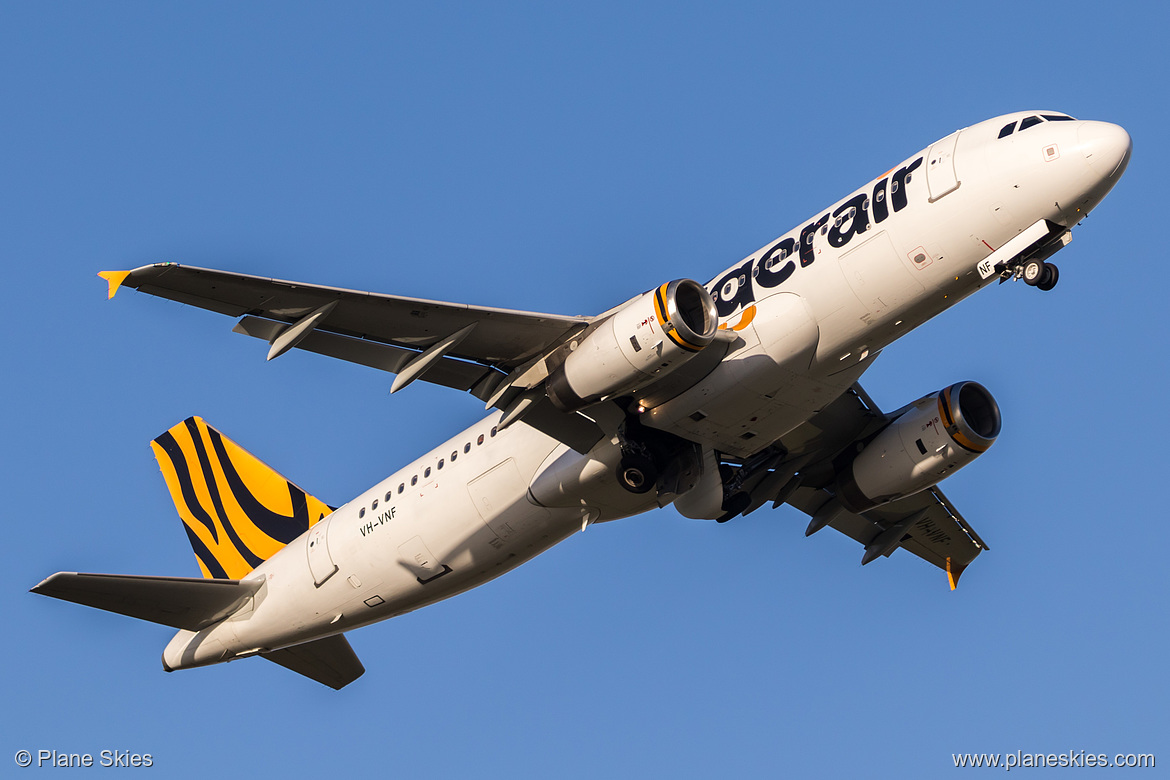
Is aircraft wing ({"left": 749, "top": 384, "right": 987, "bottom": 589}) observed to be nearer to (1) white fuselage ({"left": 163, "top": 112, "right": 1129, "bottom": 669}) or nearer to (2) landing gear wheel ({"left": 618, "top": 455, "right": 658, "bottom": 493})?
(1) white fuselage ({"left": 163, "top": 112, "right": 1129, "bottom": 669})

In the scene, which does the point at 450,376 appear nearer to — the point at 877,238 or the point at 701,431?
the point at 701,431

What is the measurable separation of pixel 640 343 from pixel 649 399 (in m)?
2.19

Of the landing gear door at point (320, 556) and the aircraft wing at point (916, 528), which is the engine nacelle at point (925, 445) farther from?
the landing gear door at point (320, 556)

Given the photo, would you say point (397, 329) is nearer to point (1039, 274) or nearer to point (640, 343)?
→ point (640, 343)

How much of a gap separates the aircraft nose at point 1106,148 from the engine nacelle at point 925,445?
717cm

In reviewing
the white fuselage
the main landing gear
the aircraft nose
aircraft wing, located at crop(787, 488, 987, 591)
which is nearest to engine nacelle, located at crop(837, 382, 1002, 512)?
aircraft wing, located at crop(787, 488, 987, 591)

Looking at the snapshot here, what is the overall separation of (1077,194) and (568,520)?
1146 cm

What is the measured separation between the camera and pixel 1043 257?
2123 cm

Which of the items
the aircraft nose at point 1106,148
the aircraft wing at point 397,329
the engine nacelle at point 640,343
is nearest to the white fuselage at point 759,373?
the aircraft nose at point 1106,148

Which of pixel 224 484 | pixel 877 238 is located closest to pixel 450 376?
pixel 877 238

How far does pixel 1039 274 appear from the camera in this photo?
2109 centimetres

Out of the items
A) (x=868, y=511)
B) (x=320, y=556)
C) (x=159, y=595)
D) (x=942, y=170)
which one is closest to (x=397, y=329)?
(x=320, y=556)

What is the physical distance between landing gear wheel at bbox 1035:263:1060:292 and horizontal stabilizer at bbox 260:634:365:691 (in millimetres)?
18317

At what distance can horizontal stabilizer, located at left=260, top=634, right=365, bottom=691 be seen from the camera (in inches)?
1195
